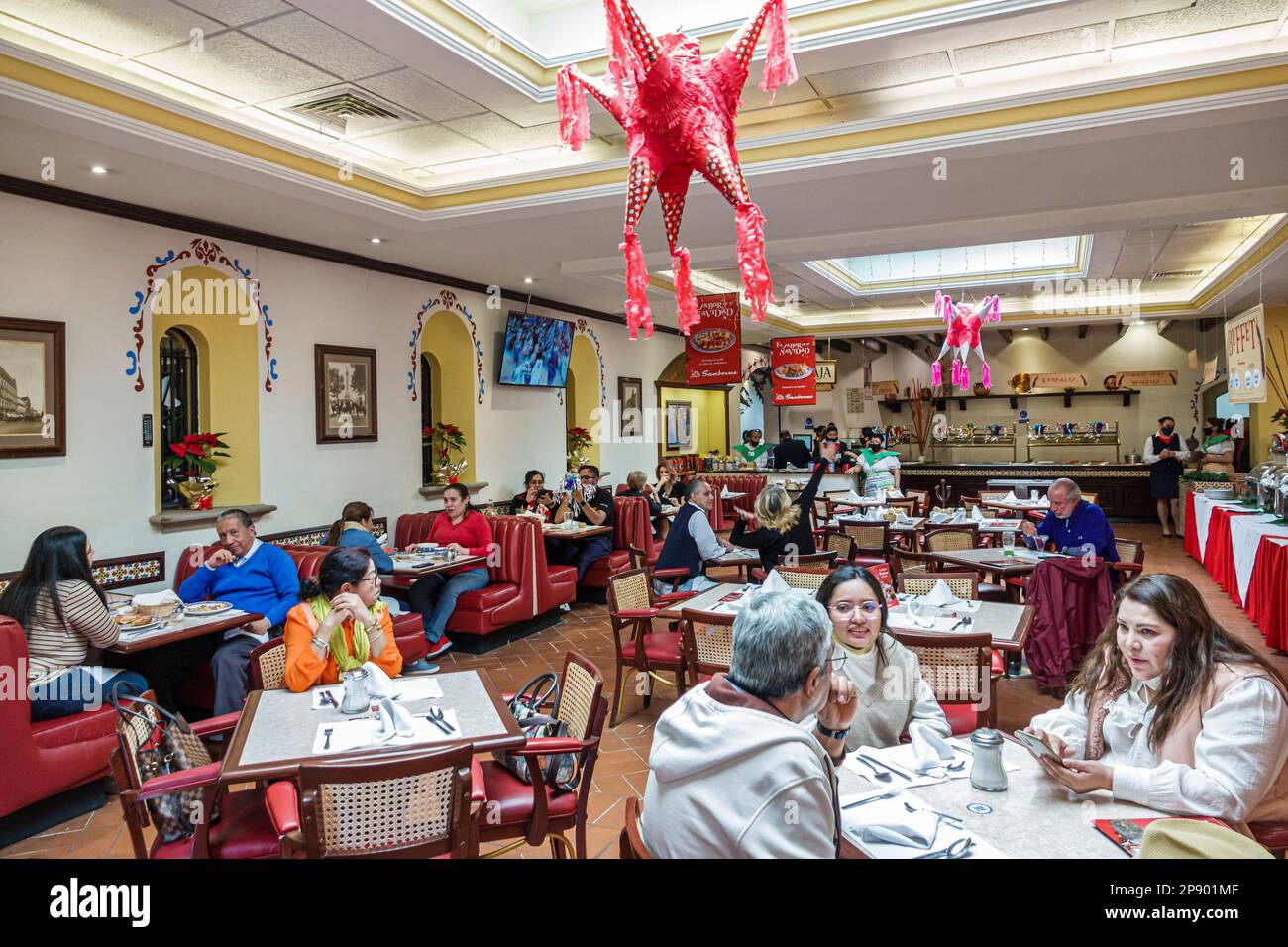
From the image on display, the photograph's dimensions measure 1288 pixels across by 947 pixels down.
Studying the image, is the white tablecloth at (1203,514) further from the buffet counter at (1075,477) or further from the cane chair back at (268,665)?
the cane chair back at (268,665)

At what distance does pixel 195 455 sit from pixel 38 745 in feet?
10.8

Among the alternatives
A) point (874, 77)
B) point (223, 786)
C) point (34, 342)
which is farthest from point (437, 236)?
point (223, 786)

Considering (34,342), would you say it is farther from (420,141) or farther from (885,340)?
(885,340)

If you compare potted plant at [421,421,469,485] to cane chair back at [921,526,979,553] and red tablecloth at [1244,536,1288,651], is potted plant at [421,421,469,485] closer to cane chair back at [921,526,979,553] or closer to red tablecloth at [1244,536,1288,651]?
cane chair back at [921,526,979,553]

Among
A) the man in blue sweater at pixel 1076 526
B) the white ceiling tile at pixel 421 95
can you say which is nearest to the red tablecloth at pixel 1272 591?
the man in blue sweater at pixel 1076 526

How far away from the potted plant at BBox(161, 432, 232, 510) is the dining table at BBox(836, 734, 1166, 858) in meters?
5.91

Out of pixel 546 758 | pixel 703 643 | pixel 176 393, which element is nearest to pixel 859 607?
pixel 546 758

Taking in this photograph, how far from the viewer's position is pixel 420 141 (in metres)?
6.05

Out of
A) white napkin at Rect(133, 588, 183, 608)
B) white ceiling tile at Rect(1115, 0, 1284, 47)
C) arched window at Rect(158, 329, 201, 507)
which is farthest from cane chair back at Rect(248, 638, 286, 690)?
white ceiling tile at Rect(1115, 0, 1284, 47)

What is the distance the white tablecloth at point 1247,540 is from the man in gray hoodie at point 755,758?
656cm

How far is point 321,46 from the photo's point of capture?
4.42 meters

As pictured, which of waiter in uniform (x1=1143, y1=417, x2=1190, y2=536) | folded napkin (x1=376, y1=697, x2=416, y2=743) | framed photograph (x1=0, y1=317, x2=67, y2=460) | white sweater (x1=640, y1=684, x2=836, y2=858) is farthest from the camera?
waiter in uniform (x1=1143, y1=417, x2=1190, y2=536)

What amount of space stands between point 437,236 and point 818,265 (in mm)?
5436

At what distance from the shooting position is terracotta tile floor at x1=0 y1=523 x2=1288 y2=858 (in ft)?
11.6
